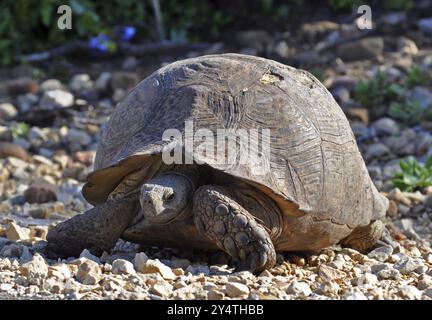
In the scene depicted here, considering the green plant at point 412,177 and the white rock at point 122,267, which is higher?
the green plant at point 412,177

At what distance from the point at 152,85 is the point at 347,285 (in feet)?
5.39

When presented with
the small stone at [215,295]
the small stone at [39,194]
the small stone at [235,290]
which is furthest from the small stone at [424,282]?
the small stone at [39,194]

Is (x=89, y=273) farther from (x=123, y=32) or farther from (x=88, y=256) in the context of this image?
(x=123, y=32)

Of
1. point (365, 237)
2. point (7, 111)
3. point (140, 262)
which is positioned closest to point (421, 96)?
point (365, 237)

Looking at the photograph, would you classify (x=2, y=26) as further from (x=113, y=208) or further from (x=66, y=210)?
(x=113, y=208)

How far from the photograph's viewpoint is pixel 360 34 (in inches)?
452

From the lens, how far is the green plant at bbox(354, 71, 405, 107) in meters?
9.45

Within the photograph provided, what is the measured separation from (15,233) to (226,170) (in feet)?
5.39

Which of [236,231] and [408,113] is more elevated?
[408,113]

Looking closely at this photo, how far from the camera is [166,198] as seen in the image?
4512 mm

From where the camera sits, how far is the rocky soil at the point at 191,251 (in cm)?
416

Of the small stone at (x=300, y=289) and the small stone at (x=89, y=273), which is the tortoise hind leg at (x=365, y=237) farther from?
the small stone at (x=89, y=273)

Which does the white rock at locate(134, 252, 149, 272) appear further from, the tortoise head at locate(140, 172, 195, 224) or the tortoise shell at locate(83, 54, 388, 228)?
the tortoise shell at locate(83, 54, 388, 228)
